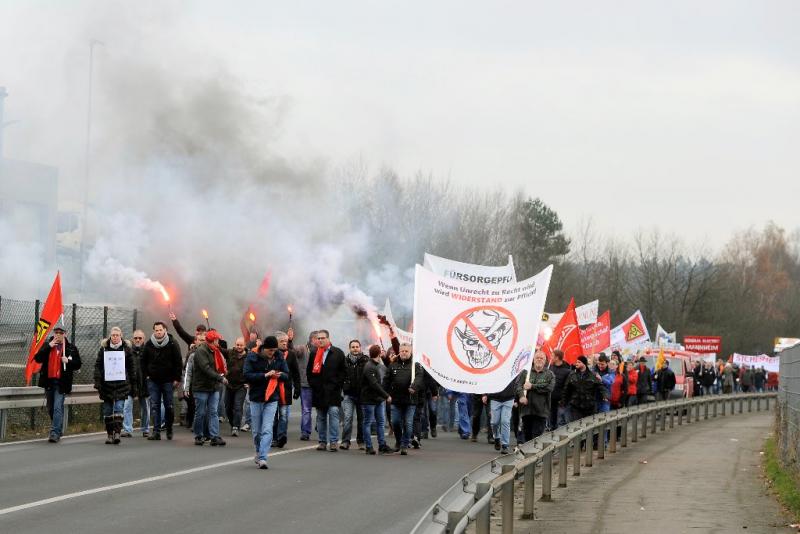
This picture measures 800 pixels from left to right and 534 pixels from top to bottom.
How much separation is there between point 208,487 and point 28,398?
24.3ft

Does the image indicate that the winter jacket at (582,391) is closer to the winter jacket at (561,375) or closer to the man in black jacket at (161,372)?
the winter jacket at (561,375)

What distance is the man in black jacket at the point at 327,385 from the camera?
20656 mm

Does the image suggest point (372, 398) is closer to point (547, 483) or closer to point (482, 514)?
point (547, 483)

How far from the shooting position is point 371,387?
2045cm

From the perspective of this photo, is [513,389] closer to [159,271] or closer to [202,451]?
[202,451]

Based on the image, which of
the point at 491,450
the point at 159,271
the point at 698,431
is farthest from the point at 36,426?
the point at 159,271

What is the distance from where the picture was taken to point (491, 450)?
2231cm

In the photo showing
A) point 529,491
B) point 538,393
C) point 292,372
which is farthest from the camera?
point 292,372

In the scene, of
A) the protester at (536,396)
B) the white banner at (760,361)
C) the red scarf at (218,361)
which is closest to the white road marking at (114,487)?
the red scarf at (218,361)

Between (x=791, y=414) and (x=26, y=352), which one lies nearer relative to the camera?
(x=791, y=414)

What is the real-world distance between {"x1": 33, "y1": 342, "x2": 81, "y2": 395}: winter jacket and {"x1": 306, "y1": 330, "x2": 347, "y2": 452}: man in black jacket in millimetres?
3641

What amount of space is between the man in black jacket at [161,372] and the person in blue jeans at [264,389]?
3.43 meters

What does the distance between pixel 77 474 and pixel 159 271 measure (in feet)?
85.8

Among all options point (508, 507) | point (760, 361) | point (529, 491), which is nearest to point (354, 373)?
point (529, 491)
